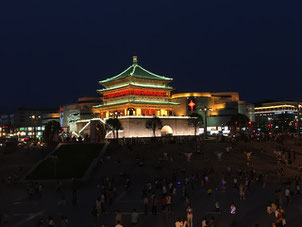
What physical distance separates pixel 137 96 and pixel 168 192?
4232cm

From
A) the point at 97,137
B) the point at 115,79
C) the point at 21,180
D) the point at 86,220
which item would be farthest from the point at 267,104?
the point at 86,220

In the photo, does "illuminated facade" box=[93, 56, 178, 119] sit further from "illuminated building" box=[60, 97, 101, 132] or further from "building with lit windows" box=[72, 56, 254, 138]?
"illuminated building" box=[60, 97, 101, 132]

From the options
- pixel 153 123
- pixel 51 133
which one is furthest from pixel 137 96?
pixel 51 133

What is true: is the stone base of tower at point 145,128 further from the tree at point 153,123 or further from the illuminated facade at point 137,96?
the tree at point 153,123

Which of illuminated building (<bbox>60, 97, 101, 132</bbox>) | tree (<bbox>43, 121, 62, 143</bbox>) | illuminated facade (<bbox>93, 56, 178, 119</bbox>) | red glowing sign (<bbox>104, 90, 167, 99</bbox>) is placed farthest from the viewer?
illuminated building (<bbox>60, 97, 101, 132</bbox>)

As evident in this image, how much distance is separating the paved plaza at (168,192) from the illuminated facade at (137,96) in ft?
75.8

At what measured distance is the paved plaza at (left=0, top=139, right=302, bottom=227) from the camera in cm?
2345

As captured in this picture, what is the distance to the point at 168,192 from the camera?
32.4 metres

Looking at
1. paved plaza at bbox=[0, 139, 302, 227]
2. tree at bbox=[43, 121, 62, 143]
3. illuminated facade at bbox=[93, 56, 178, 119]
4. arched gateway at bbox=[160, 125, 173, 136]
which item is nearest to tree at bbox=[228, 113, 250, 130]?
illuminated facade at bbox=[93, 56, 178, 119]

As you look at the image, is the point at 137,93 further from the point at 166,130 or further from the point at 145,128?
the point at 166,130

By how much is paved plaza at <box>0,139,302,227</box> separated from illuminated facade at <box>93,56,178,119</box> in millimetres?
23098

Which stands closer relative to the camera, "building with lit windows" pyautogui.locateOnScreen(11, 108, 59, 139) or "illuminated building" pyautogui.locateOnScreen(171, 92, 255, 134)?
"illuminated building" pyautogui.locateOnScreen(171, 92, 255, 134)

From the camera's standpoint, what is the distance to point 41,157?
159ft

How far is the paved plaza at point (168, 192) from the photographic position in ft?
76.9
